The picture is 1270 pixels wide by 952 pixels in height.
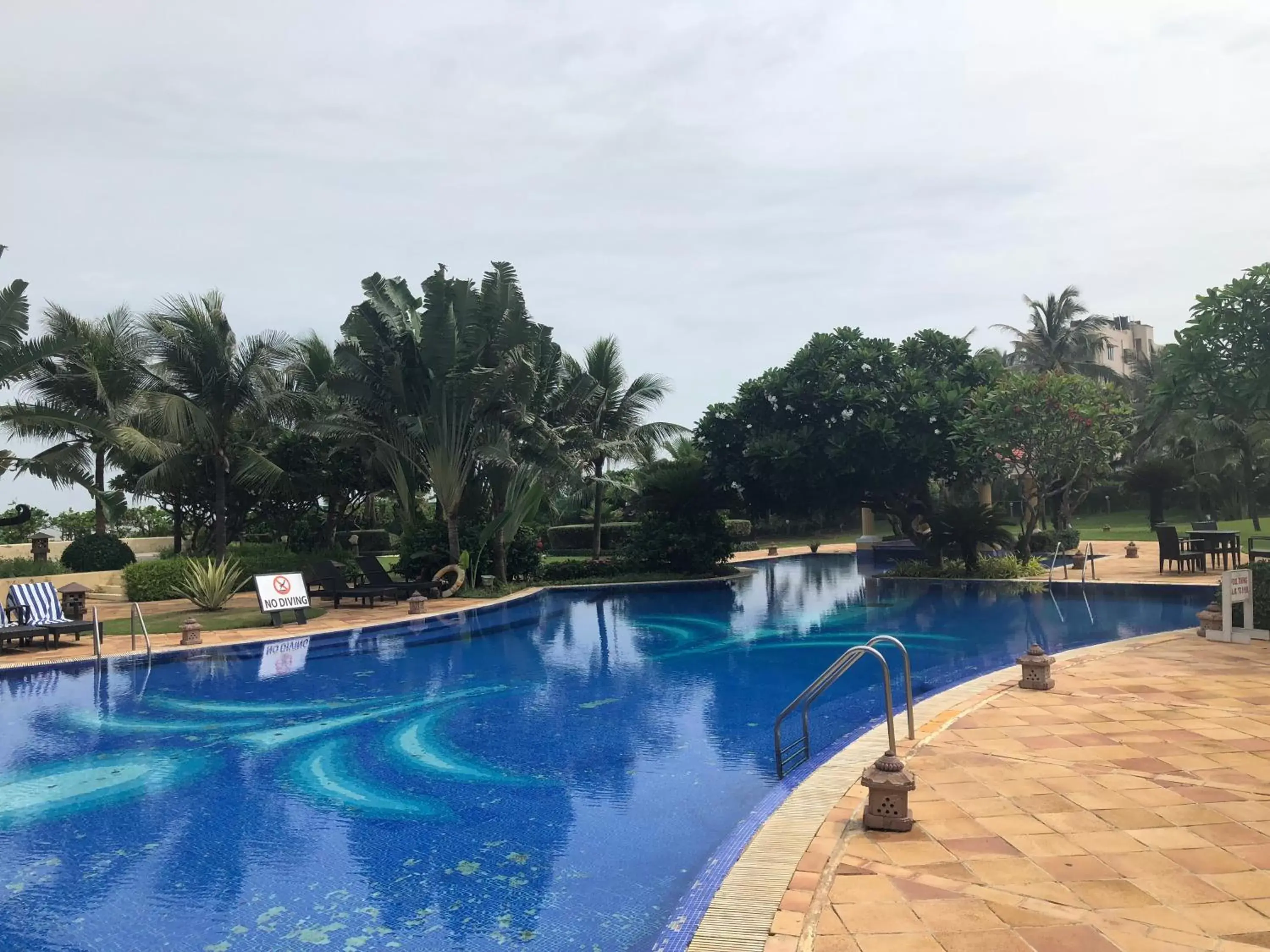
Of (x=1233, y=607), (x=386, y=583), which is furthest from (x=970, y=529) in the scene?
(x=386, y=583)

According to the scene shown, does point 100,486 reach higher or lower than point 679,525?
higher

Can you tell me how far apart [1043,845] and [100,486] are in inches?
963

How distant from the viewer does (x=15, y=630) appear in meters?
13.5

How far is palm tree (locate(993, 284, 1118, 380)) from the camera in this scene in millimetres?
40344

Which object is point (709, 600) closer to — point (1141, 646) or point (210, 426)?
point (1141, 646)

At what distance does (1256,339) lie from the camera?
11703 millimetres

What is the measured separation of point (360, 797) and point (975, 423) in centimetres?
1625

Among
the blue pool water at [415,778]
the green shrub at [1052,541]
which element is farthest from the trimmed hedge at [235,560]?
the green shrub at [1052,541]

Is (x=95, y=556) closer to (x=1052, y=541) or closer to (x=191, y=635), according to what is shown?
(x=191, y=635)

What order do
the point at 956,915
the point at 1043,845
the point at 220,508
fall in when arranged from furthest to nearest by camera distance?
1. the point at 220,508
2. the point at 1043,845
3. the point at 956,915

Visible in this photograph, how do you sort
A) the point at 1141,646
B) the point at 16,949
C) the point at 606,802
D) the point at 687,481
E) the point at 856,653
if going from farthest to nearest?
the point at 687,481
the point at 1141,646
the point at 606,802
the point at 856,653
the point at 16,949

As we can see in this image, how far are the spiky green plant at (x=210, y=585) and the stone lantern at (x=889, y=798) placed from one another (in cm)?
1604

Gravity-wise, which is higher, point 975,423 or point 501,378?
point 501,378

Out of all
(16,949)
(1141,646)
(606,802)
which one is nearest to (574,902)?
(606,802)
